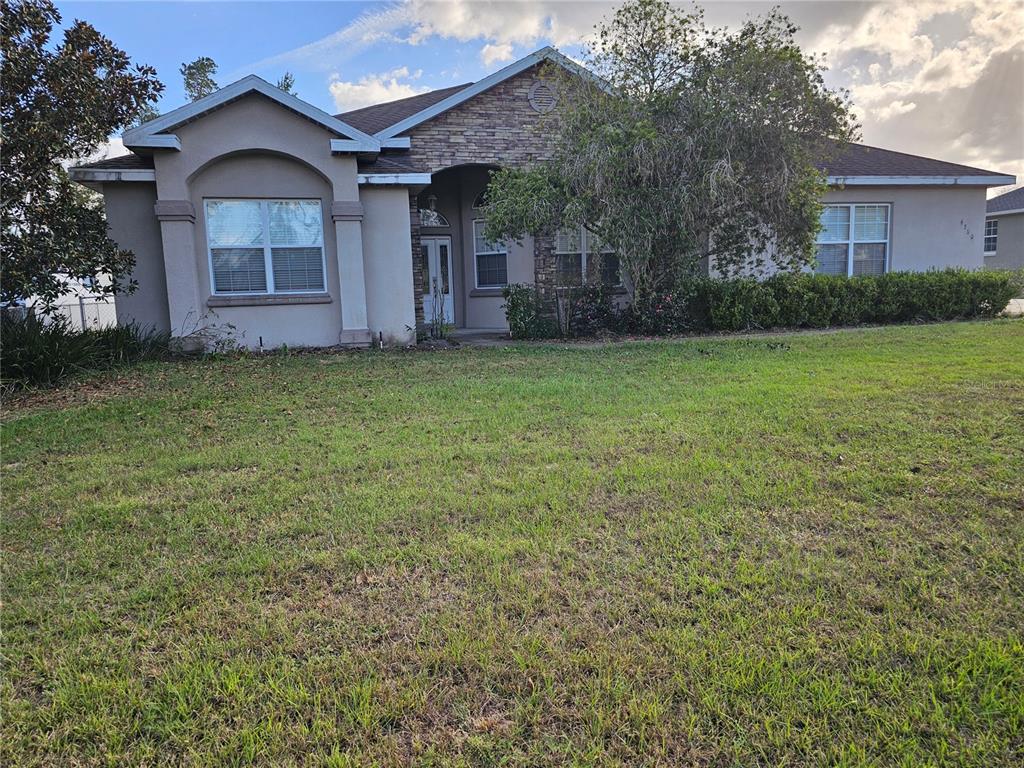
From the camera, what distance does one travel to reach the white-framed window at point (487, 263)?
655 inches

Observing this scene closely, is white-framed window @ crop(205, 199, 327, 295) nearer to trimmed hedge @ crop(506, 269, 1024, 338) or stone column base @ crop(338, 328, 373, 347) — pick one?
stone column base @ crop(338, 328, 373, 347)

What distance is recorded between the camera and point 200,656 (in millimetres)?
2580

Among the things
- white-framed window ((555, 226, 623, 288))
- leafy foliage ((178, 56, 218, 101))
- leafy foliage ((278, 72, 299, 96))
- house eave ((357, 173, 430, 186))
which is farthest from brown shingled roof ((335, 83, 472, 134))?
leafy foliage ((178, 56, 218, 101))

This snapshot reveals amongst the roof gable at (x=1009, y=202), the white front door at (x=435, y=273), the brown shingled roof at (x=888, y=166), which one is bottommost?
the white front door at (x=435, y=273)

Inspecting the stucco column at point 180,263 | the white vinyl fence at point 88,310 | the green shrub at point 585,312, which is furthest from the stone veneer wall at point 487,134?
the white vinyl fence at point 88,310

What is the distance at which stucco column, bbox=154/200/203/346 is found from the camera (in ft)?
36.4

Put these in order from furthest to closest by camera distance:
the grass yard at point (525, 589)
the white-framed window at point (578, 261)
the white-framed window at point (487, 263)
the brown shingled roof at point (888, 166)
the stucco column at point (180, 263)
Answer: the white-framed window at point (487, 263) → the brown shingled roof at point (888, 166) → the white-framed window at point (578, 261) → the stucco column at point (180, 263) → the grass yard at point (525, 589)

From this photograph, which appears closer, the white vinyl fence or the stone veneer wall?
the stone veneer wall

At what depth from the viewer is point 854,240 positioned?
16047mm

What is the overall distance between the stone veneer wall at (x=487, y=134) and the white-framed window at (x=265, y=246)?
237cm

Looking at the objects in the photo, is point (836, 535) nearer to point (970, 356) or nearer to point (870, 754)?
point (870, 754)

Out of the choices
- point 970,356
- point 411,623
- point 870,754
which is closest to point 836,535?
point 870,754

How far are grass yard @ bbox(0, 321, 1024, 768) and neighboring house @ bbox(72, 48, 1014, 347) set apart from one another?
6039mm

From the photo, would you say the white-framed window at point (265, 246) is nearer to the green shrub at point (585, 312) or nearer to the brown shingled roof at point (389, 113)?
the brown shingled roof at point (389, 113)
